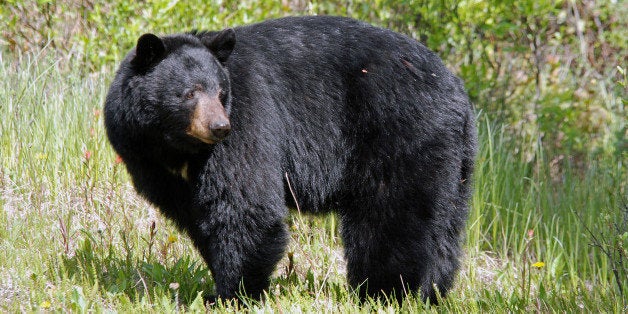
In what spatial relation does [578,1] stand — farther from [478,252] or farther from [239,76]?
[239,76]

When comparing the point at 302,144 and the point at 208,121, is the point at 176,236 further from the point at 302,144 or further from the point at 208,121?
the point at 208,121

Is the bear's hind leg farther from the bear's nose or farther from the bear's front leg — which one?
the bear's nose

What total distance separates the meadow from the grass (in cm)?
1

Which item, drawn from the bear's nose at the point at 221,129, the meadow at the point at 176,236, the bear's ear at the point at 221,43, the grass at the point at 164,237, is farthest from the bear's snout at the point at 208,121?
the grass at the point at 164,237

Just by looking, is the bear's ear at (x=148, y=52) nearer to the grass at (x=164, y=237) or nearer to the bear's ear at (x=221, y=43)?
the bear's ear at (x=221, y=43)

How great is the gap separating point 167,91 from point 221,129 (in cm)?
50

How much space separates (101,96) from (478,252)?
3.39 metres

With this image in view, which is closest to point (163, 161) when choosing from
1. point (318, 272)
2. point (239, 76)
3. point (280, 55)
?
point (239, 76)

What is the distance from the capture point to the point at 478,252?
19.2 feet

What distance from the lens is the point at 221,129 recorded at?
383 cm

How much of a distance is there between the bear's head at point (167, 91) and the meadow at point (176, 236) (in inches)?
20.6

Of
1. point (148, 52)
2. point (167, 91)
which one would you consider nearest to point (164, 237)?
point (167, 91)

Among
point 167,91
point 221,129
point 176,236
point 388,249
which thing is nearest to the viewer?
point 221,129

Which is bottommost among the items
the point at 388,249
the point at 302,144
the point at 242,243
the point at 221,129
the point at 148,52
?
the point at 388,249
